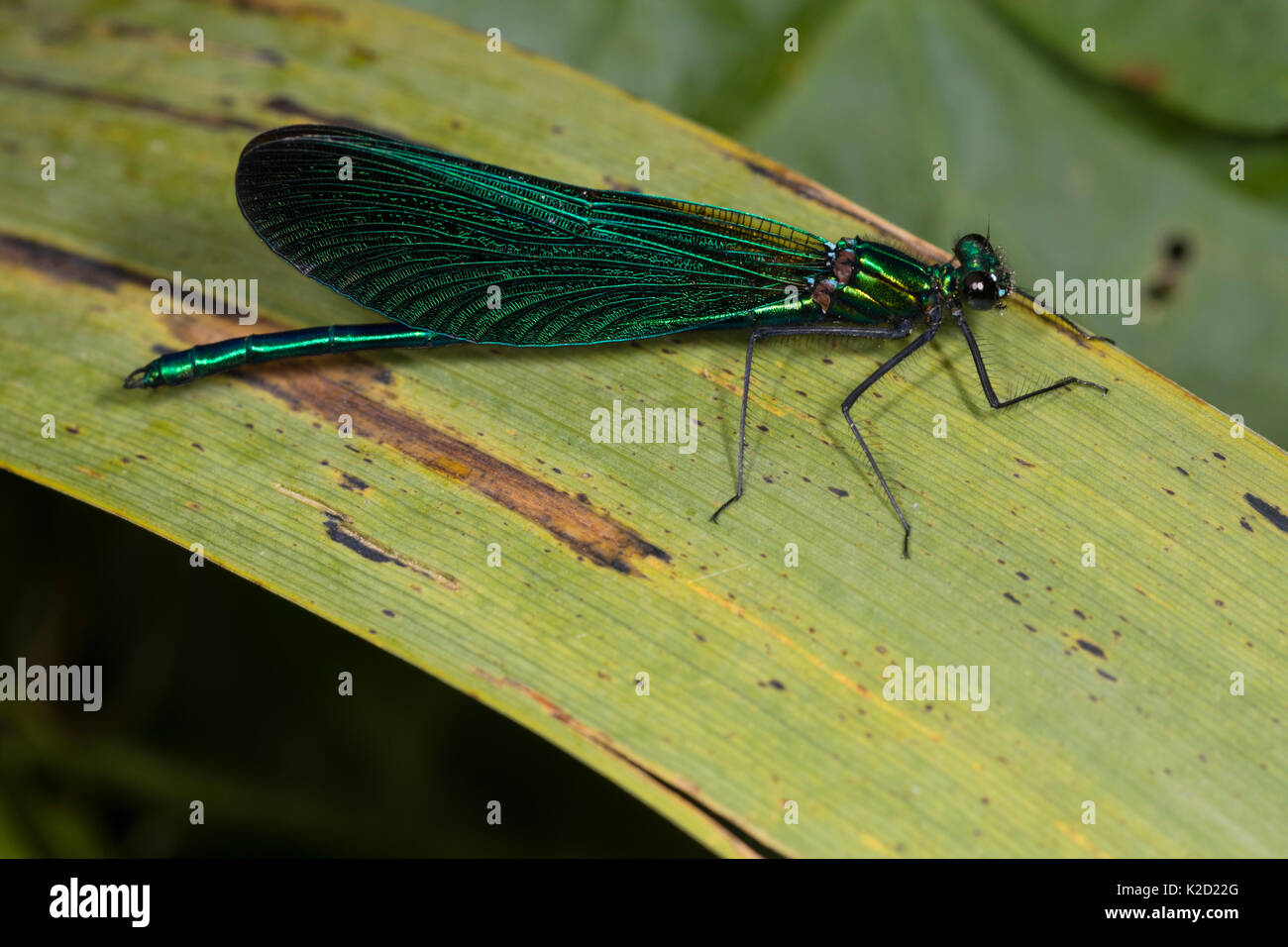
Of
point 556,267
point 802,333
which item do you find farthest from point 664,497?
point 556,267

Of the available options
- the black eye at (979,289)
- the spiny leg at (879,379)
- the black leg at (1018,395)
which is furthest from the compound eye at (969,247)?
the black leg at (1018,395)

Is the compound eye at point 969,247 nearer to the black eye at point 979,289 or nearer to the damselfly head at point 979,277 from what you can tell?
the damselfly head at point 979,277

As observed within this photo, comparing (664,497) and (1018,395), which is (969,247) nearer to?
(1018,395)

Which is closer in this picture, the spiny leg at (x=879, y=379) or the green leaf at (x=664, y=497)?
the green leaf at (x=664, y=497)

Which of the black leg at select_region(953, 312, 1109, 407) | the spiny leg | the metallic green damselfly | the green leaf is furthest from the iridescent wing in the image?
the black leg at select_region(953, 312, 1109, 407)

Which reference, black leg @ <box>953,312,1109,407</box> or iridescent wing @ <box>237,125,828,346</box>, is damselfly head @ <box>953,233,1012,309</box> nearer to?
black leg @ <box>953,312,1109,407</box>

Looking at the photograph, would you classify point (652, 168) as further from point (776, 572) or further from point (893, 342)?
point (776, 572)

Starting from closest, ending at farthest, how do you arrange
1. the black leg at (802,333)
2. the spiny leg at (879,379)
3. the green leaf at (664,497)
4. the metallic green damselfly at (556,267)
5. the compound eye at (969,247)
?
the green leaf at (664,497), the spiny leg at (879,379), the black leg at (802,333), the metallic green damselfly at (556,267), the compound eye at (969,247)
